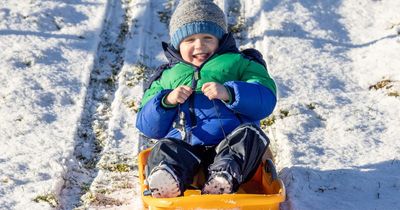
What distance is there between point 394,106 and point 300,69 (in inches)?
39.7

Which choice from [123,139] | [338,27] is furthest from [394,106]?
[123,139]

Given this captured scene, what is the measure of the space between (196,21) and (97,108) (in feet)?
5.00

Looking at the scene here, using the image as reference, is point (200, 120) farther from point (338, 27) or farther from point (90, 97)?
point (338, 27)

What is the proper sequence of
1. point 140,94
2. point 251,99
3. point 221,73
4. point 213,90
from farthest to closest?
1. point 140,94
2. point 221,73
3. point 251,99
4. point 213,90

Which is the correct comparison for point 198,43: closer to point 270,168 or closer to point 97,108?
point 270,168

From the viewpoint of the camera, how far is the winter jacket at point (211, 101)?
4.20 m

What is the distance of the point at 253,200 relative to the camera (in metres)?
3.61

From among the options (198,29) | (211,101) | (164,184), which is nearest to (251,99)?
(211,101)

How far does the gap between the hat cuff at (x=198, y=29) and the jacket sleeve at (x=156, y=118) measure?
1.51 feet

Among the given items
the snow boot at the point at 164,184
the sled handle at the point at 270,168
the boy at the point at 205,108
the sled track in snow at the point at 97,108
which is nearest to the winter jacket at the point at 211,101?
the boy at the point at 205,108

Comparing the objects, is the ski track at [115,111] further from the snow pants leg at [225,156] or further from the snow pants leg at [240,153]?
the snow pants leg at [240,153]

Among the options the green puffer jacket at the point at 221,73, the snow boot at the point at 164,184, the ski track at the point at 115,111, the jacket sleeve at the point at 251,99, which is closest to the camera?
the snow boot at the point at 164,184

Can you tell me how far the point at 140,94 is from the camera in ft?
19.4

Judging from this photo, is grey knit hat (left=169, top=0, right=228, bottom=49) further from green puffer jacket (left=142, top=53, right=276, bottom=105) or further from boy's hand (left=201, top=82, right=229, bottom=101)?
boy's hand (left=201, top=82, right=229, bottom=101)
